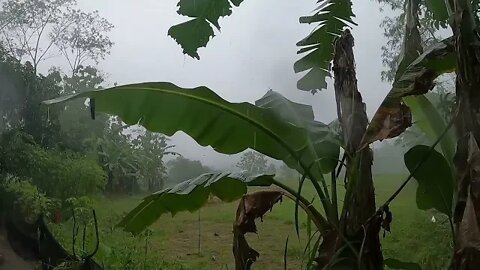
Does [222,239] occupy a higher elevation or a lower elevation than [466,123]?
lower

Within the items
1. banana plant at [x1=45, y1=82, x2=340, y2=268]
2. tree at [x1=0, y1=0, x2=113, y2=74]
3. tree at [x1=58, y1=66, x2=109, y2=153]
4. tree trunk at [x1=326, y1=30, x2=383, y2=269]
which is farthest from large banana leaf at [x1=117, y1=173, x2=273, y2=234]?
tree at [x1=0, y1=0, x2=113, y2=74]

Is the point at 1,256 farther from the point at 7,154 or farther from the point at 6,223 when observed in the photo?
the point at 7,154

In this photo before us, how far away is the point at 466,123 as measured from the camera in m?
0.71

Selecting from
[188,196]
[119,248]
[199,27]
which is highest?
[199,27]

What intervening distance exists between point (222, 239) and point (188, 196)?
→ 8.6 inches

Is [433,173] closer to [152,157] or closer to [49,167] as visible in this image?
[152,157]

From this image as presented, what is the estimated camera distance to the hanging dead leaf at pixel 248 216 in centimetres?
83

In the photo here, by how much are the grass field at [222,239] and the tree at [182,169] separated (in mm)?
84

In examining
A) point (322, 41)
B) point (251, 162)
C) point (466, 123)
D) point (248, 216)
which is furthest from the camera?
point (251, 162)

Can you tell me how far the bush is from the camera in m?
1.08

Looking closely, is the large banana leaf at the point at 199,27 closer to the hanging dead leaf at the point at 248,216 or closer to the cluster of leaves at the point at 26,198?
the hanging dead leaf at the point at 248,216

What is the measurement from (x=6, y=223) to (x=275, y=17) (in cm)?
72

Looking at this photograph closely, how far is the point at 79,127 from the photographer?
3.66ft

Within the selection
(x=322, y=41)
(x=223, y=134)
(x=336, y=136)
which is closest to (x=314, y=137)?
(x=336, y=136)
